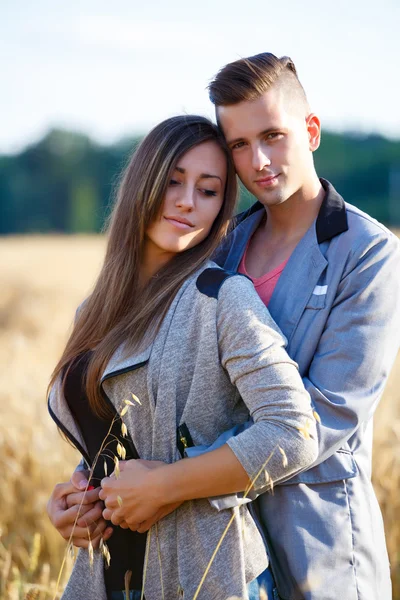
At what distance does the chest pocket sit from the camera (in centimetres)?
255

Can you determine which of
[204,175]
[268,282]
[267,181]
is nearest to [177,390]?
[268,282]

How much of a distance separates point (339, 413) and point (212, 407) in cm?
39

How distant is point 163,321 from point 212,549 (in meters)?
0.72

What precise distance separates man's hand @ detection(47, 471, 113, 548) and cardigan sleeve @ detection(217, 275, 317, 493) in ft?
1.91

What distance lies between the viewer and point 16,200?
5322 cm

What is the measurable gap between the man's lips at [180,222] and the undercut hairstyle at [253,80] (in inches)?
20.8

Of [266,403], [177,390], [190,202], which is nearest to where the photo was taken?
[266,403]

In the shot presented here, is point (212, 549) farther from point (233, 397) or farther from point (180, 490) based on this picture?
point (233, 397)

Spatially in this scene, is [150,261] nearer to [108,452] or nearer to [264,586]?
[108,452]

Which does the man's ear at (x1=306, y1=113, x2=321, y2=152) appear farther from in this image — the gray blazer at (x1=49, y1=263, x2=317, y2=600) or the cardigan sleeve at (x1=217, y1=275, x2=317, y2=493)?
the cardigan sleeve at (x1=217, y1=275, x2=317, y2=493)

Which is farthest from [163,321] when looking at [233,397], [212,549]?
[212,549]

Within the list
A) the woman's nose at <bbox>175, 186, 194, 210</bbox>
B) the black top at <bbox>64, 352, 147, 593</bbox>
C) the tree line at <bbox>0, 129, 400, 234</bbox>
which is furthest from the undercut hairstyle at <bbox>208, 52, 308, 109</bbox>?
the tree line at <bbox>0, 129, 400, 234</bbox>

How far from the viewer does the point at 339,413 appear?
2.40 meters

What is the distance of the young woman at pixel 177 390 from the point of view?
2.26m
